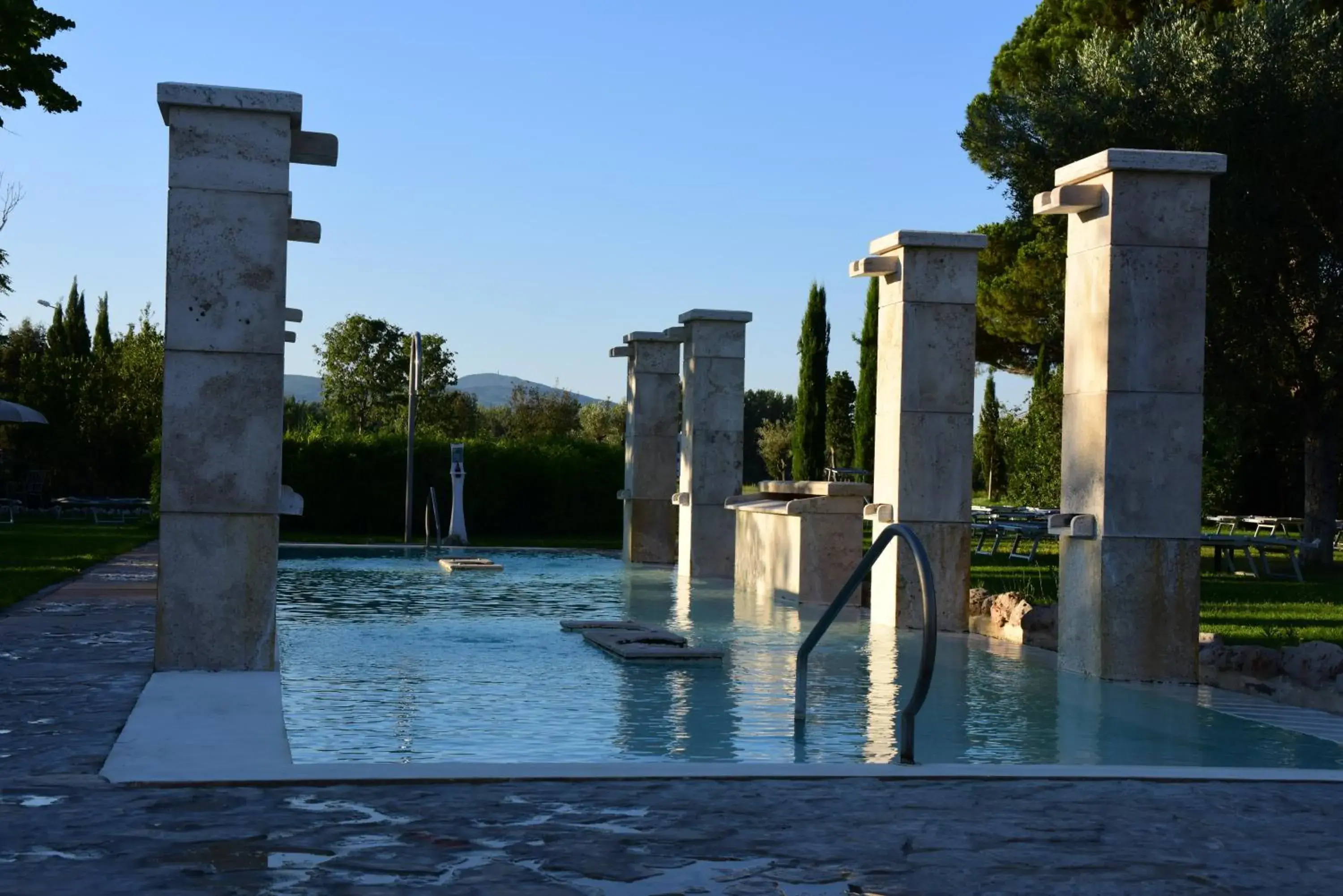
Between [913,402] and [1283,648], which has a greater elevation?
[913,402]

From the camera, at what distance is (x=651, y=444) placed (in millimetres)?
23797

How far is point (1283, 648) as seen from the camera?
33.2 feet

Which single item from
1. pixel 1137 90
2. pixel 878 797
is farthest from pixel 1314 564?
pixel 878 797

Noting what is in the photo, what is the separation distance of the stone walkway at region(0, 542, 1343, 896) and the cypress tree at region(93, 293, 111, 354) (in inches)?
1961

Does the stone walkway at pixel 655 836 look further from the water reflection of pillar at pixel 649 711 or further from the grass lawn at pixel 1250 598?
the grass lawn at pixel 1250 598

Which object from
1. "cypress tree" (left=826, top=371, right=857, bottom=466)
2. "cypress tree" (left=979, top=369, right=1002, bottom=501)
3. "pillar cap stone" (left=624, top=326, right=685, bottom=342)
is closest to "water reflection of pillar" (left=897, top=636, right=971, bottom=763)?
"pillar cap stone" (left=624, top=326, right=685, bottom=342)

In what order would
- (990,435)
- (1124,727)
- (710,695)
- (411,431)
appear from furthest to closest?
(990,435) → (411,431) → (710,695) → (1124,727)

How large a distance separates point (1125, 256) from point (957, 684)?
10.6 ft

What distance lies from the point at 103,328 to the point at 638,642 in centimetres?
5320

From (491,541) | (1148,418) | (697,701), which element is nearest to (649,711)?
(697,701)

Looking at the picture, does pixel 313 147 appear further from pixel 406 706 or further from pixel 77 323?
pixel 77 323

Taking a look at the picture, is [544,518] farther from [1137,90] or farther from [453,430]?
[453,430]

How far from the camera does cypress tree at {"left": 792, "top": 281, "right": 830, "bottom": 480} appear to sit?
4078 cm

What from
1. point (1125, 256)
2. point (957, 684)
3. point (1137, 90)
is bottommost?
point (957, 684)
